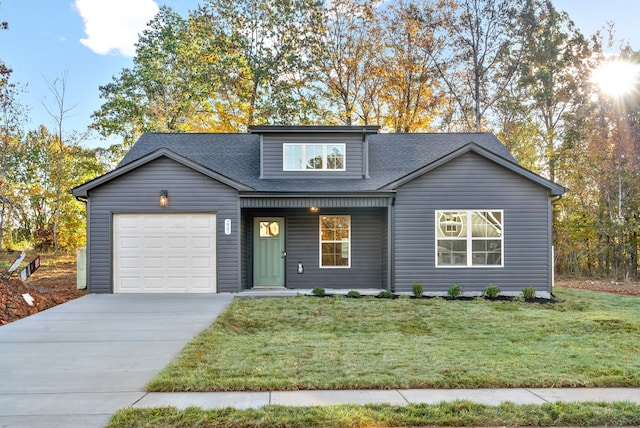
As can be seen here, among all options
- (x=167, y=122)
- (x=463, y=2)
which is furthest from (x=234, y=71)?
(x=463, y=2)

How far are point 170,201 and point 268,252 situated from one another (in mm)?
3076

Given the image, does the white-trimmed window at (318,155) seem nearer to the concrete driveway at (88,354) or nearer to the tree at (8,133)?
A: the concrete driveway at (88,354)

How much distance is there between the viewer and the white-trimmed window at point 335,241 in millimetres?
12852

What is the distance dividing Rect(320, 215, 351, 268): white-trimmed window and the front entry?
1144mm

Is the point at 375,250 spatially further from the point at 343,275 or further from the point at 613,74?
the point at 613,74

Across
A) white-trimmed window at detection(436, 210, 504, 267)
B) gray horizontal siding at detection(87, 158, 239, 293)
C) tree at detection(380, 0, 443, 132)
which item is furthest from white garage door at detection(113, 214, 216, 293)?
tree at detection(380, 0, 443, 132)

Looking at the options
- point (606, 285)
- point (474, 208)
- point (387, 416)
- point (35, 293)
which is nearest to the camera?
point (387, 416)

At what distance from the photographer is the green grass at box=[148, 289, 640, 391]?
4.68 metres

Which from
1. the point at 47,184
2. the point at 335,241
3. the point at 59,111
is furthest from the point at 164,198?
the point at 47,184

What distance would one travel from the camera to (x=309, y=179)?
13148 millimetres

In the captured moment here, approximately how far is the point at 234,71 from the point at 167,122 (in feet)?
14.6

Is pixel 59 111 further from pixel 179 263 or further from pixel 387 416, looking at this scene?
pixel 387 416

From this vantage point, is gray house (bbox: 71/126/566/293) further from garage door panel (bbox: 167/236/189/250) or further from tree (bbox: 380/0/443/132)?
tree (bbox: 380/0/443/132)

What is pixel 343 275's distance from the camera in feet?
42.0
